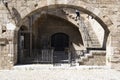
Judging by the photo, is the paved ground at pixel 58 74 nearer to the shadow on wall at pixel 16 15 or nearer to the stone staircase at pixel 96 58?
the stone staircase at pixel 96 58

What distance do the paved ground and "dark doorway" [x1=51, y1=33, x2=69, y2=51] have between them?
11776 mm

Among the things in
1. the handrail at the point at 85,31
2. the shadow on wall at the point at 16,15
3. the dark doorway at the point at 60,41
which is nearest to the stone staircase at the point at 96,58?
the handrail at the point at 85,31

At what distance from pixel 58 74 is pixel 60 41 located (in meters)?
13.3

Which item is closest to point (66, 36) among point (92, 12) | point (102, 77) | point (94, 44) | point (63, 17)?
point (63, 17)

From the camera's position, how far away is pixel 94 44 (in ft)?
53.9

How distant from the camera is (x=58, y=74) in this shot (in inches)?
396

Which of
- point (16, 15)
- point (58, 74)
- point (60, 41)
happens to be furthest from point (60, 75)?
point (60, 41)

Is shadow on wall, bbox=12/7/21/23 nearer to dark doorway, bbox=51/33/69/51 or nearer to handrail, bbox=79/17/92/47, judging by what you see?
handrail, bbox=79/17/92/47

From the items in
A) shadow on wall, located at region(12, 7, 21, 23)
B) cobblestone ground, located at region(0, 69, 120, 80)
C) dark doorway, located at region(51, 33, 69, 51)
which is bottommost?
cobblestone ground, located at region(0, 69, 120, 80)

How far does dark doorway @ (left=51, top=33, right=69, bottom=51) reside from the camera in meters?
23.1

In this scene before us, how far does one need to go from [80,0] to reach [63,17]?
952 cm

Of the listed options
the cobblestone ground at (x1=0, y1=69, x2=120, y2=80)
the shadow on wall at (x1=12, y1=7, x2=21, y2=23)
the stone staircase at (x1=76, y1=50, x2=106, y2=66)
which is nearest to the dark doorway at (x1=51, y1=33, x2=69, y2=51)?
the stone staircase at (x1=76, y1=50, x2=106, y2=66)

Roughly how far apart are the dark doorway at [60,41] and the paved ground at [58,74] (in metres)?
11.8

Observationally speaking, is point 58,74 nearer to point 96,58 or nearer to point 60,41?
point 96,58
